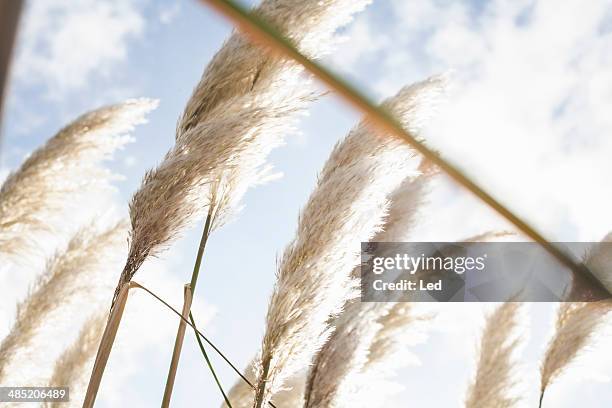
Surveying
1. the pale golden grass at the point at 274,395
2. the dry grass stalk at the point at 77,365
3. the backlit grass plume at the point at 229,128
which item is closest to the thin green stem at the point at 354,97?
the backlit grass plume at the point at 229,128

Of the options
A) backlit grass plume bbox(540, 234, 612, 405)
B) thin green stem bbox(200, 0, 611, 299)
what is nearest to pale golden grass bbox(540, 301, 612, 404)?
backlit grass plume bbox(540, 234, 612, 405)

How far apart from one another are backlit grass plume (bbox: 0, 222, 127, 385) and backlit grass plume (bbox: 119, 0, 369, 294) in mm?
807

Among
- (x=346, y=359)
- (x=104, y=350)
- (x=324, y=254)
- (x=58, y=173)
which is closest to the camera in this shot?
(x=104, y=350)

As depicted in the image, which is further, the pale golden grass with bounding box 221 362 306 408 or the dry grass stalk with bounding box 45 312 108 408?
the dry grass stalk with bounding box 45 312 108 408

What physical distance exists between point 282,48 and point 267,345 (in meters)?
0.67

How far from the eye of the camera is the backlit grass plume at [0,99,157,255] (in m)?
1.56

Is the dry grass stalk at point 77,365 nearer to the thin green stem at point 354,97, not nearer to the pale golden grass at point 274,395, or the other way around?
the pale golden grass at point 274,395

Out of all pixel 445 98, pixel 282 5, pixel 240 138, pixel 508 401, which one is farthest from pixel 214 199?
pixel 508 401

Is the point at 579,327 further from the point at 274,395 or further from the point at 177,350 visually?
the point at 177,350

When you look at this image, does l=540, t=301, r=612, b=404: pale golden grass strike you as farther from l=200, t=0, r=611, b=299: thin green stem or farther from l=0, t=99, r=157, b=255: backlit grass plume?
l=0, t=99, r=157, b=255: backlit grass plume

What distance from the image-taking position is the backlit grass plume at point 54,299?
1876 millimetres

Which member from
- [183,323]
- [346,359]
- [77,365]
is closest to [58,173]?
[183,323]

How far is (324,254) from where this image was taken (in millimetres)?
1242

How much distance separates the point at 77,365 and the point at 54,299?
1.03ft
